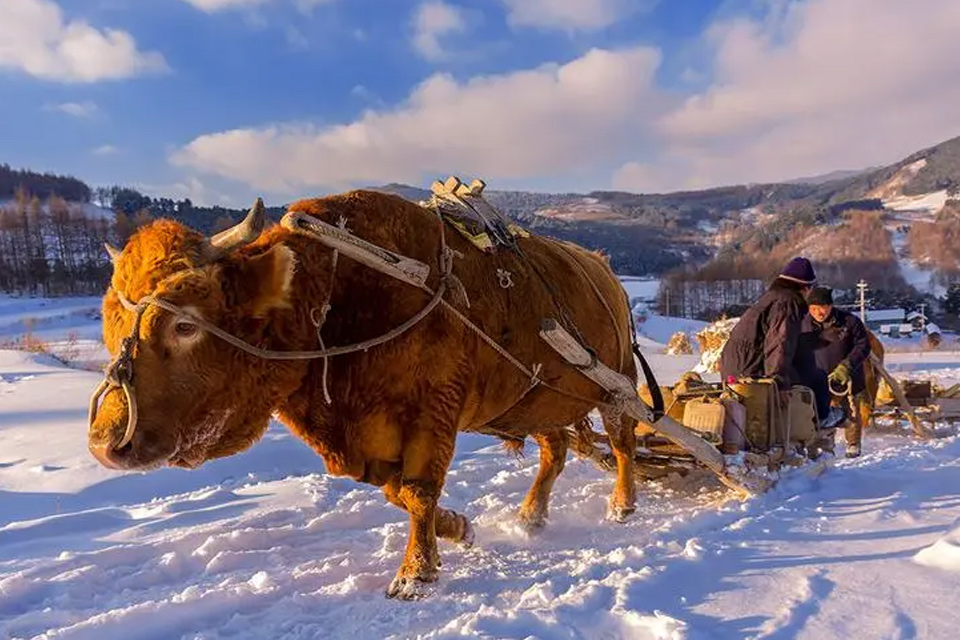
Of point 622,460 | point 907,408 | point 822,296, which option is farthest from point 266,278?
point 907,408

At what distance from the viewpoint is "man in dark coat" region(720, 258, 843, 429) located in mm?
6133

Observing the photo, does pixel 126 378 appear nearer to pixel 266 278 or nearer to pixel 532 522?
pixel 266 278

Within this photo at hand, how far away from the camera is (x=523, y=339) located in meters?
4.08

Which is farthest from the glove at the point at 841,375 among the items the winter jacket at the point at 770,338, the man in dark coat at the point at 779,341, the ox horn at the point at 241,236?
the ox horn at the point at 241,236

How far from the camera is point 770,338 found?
20.4 ft

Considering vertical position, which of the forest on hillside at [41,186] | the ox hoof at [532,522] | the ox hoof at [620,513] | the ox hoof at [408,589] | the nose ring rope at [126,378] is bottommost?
the ox hoof at [620,513]

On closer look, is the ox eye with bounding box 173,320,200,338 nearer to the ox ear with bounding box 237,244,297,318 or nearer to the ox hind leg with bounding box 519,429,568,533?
the ox ear with bounding box 237,244,297,318

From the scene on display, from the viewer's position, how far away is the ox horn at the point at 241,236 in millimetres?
2967

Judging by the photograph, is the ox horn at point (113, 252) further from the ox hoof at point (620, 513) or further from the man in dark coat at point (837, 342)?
the man in dark coat at point (837, 342)

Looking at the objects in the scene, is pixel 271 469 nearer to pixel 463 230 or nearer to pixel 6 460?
pixel 6 460

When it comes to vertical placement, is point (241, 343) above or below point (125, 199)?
below

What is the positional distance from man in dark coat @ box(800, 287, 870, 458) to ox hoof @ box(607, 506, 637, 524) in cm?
445

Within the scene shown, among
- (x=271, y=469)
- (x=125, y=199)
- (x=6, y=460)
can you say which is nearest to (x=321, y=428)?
(x=271, y=469)

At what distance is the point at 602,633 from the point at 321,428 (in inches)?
63.1
